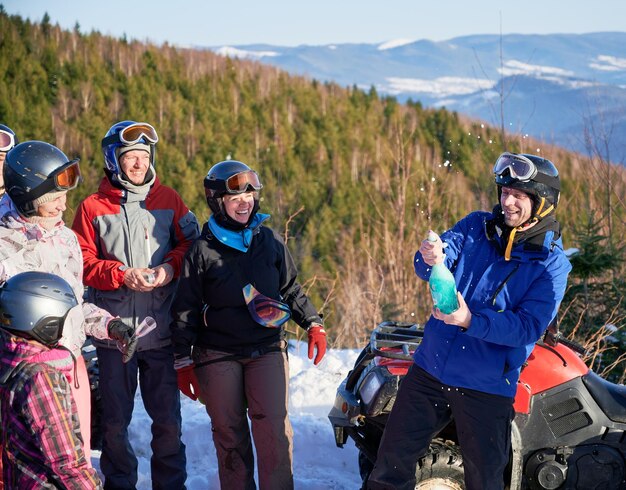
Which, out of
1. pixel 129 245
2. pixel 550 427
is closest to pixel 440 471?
pixel 550 427

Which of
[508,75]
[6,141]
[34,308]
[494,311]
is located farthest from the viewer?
[508,75]

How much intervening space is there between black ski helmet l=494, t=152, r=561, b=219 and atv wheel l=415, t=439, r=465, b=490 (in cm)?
131

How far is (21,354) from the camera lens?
124 inches

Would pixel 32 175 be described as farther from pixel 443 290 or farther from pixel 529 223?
pixel 529 223

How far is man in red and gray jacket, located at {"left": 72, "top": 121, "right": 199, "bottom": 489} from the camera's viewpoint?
14.6 ft

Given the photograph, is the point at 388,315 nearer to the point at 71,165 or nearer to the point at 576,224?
the point at 576,224

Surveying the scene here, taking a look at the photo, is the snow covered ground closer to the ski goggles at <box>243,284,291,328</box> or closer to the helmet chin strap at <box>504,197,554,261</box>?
the ski goggles at <box>243,284,291,328</box>

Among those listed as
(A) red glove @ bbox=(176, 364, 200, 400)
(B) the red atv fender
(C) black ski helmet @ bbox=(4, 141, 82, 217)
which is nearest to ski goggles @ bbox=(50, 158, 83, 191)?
(C) black ski helmet @ bbox=(4, 141, 82, 217)

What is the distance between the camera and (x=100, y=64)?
163ft

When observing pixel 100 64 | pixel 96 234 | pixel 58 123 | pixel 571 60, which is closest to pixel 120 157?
pixel 96 234

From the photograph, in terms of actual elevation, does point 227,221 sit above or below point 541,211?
below

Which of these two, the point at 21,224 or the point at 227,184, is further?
the point at 227,184

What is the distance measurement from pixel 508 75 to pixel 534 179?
22.8 ft

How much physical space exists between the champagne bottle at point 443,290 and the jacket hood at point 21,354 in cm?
154
